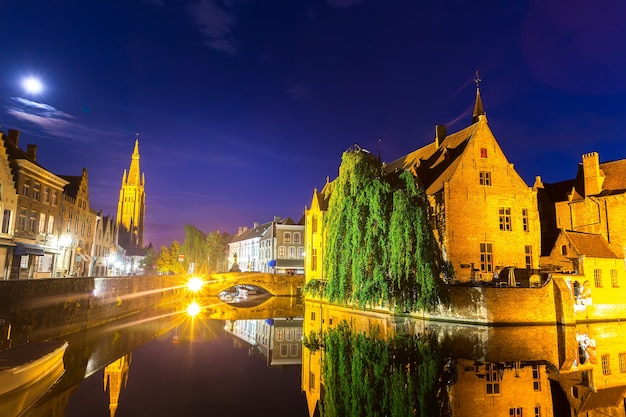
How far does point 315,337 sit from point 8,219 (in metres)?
21.8

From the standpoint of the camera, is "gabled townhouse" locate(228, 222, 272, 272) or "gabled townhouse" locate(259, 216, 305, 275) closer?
"gabled townhouse" locate(259, 216, 305, 275)

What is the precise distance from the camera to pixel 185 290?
53.8m

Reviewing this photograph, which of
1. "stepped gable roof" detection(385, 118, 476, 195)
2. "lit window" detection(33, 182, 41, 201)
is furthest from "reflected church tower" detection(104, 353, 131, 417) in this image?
"stepped gable roof" detection(385, 118, 476, 195)

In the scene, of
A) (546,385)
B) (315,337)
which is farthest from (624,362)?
(315,337)

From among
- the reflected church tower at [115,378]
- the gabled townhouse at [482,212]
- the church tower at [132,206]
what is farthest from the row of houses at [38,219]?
the church tower at [132,206]

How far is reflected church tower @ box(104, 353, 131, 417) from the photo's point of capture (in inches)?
428

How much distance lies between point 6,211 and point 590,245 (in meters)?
37.1

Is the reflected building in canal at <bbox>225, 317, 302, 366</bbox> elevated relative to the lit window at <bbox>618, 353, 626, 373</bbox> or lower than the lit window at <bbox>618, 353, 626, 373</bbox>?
lower

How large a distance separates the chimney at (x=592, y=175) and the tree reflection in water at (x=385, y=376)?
19.1 meters

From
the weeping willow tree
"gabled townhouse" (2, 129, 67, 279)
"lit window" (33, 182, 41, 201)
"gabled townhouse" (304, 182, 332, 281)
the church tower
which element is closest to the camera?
the weeping willow tree

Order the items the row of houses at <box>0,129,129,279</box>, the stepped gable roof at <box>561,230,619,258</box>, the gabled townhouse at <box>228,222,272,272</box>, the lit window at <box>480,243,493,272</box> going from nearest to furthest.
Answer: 1. the stepped gable roof at <box>561,230,619,258</box>
2. the row of houses at <box>0,129,129,279</box>
3. the lit window at <box>480,243,493,272</box>
4. the gabled townhouse at <box>228,222,272,272</box>

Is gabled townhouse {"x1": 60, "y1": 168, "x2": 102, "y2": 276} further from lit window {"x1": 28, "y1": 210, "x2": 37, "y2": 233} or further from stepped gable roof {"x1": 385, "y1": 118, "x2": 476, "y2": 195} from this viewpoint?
stepped gable roof {"x1": 385, "y1": 118, "x2": 476, "y2": 195}

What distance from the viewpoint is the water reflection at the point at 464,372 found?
34.6 ft

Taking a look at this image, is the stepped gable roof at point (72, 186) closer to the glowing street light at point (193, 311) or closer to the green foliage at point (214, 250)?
the glowing street light at point (193, 311)
